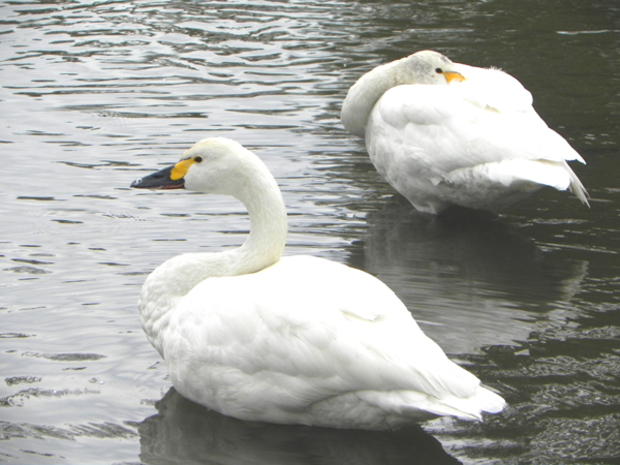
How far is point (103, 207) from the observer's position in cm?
838

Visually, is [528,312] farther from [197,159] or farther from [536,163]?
[197,159]

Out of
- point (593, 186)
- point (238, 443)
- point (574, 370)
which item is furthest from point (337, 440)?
point (593, 186)

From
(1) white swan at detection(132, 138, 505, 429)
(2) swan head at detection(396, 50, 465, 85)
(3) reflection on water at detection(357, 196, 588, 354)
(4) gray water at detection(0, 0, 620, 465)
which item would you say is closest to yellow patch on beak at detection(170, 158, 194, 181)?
(1) white swan at detection(132, 138, 505, 429)

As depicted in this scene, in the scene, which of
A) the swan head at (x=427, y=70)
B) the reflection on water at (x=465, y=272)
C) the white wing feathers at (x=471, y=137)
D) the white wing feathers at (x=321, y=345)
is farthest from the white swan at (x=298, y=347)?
the swan head at (x=427, y=70)

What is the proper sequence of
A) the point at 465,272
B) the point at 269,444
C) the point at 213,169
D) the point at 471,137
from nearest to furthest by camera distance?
the point at 269,444 < the point at 213,169 < the point at 465,272 < the point at 471,137

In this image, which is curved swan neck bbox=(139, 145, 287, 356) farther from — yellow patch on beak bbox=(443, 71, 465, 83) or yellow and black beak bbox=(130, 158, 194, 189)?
yellow patch on beak bbox=(443, 71, 465, 83)

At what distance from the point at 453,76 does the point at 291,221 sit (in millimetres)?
2255

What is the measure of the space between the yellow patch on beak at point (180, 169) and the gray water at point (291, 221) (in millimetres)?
966

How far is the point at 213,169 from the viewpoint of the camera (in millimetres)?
5676

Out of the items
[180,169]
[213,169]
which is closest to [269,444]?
[213,169]

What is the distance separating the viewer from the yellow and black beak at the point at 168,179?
5.84 m

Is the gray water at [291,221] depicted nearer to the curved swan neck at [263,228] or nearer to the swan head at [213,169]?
the curved swan neck at [263,228]

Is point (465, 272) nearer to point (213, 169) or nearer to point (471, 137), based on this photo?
point (471, 137)

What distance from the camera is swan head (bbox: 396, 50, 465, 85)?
908 centimetres
